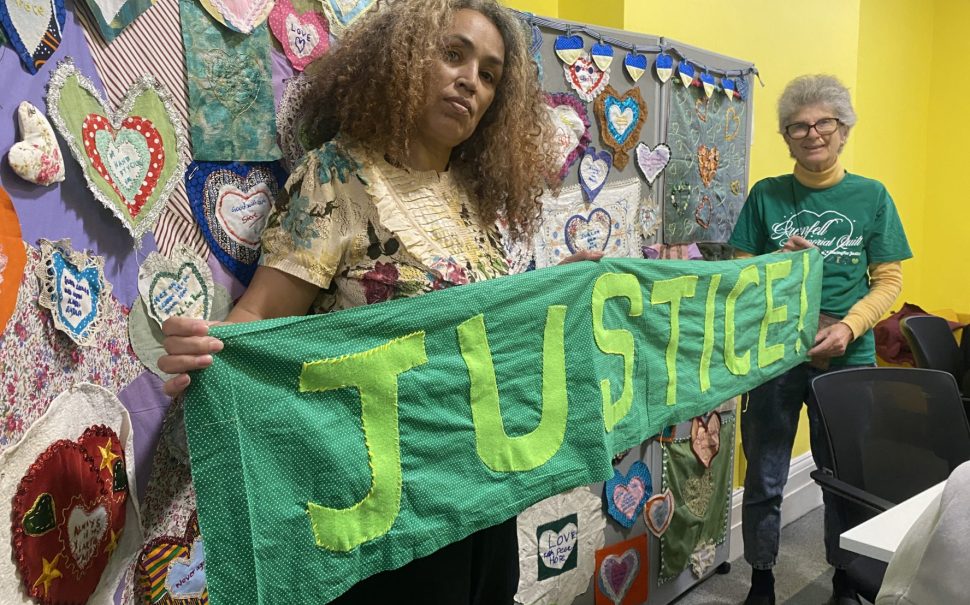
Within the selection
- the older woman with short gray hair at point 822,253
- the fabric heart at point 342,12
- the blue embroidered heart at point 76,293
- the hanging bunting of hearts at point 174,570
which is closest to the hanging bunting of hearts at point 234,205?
the blue embroidered heart at point 76,293

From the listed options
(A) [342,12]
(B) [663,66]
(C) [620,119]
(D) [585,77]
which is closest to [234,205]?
(A) [342,12]

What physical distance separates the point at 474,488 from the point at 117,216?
75 centimetres

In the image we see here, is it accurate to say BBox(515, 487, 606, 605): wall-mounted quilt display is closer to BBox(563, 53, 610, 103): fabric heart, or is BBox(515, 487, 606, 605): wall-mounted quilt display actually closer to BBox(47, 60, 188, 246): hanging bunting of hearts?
BBox(563, 53, 610, 103): fabric heart

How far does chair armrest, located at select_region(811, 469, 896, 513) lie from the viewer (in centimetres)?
158

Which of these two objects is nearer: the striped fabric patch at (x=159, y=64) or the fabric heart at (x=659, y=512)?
the striped fabric patch at (x=159, y=64)

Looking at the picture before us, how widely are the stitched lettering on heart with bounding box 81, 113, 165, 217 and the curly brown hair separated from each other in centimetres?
31

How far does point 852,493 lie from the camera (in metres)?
1.63

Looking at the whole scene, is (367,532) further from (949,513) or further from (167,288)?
(949,513)

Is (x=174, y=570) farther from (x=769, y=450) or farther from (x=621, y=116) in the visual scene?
(x=769, y=450)

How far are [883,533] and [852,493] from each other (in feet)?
1.68

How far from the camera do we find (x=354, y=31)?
127 centimetres

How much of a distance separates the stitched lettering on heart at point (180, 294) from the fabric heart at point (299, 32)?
458 mm

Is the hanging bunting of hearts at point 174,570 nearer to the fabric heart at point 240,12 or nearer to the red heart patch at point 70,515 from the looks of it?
the red heart patch at point 70,515

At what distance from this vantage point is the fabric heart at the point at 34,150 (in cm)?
91
